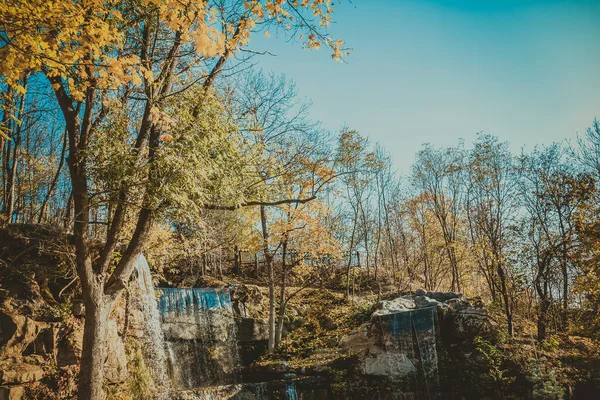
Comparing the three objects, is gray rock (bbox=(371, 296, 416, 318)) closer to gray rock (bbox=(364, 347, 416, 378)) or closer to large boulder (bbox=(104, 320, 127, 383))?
gray rock (bbox=(364, 347, 416, 378))

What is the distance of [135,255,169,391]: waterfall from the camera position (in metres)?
8.20

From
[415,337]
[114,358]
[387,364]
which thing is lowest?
[387,364]

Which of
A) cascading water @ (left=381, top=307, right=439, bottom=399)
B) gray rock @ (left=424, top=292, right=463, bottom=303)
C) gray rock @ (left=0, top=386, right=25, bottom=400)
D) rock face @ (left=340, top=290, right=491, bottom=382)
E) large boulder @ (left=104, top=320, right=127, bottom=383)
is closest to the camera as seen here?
gray rock @ (left=0, top=386, right=25, bottom=400)

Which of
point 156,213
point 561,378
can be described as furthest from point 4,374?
point 561,378

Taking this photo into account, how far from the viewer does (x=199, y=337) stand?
35.8 ft

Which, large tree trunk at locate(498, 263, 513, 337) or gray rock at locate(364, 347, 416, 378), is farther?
large tree trunk at locate(498, 263, 513, 337)

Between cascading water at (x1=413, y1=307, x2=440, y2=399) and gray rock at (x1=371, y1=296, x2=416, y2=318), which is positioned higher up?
gray rock at (x1=371, y1=296, x2=416, y2=318)

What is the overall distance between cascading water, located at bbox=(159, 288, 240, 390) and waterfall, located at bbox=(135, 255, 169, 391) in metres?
1.27

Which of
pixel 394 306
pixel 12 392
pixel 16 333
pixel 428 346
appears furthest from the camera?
pixel 394 306

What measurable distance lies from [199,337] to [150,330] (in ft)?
9.13

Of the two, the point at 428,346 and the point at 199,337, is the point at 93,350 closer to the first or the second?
the point at 199,337

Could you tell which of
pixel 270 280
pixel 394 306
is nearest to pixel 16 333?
pixel 270 280

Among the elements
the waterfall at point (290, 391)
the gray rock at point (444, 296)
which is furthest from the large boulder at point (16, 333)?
the gray rock at point (444, 296)

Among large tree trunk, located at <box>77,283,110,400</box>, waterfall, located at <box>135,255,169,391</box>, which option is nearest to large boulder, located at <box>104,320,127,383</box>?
waterfall, located at <box>135,255,169,391</box>
